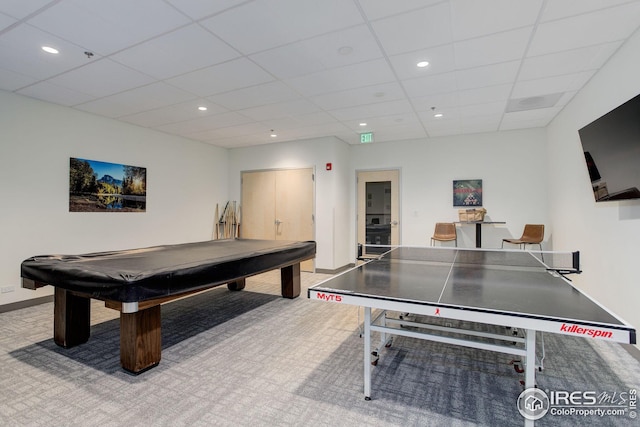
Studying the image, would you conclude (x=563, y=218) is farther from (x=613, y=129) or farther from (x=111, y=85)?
(x=111, y=85)

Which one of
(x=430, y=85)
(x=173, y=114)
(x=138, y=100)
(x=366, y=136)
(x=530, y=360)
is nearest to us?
(x=530, y=360)

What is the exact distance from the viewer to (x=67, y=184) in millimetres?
4410

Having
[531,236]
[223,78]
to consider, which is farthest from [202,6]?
[531,236]

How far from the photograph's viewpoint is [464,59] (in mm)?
3049

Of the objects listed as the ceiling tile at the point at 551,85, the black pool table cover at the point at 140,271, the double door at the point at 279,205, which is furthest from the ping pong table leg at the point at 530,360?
the double door at the point at 279,205

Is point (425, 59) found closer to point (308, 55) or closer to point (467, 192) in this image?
point (308, 55)

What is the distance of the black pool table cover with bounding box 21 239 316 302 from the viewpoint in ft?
7.16

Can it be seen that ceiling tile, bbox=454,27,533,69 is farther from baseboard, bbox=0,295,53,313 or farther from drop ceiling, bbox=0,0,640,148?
baseboard, bbox=0,295,53,313

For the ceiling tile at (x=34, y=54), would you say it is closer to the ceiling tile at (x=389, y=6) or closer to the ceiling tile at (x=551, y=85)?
the ceiling tile at (x=389, y=6)

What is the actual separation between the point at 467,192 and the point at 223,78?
4838 millimetres

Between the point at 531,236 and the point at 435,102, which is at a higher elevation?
the point at 435,102

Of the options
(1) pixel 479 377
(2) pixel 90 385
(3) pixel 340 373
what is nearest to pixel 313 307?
(3) pixel 340 373

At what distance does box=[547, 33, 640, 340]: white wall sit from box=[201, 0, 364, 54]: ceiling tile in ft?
8.17

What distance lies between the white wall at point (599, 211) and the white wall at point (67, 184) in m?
6.36
